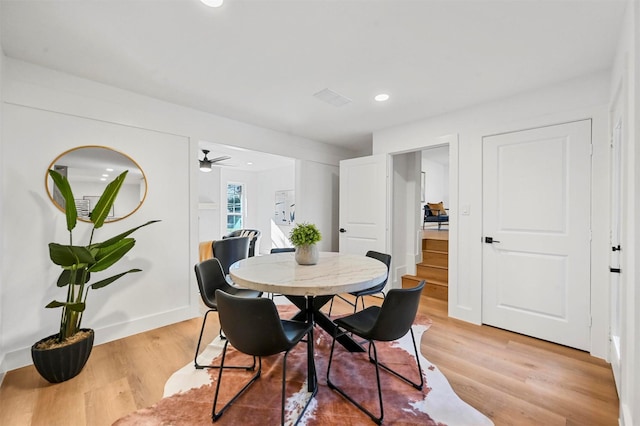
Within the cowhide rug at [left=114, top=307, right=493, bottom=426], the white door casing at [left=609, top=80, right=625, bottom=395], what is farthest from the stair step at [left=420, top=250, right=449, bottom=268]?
the cowhide rug at [left=114, top=307, right=493, bottom=426]

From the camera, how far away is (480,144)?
2.95 metres

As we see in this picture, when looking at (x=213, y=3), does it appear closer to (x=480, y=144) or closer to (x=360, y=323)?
(x=360, y=323)

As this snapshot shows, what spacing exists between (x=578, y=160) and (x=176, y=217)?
3.95m

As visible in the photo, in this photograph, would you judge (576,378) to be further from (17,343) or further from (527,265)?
(17,343)

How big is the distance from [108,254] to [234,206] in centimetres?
555

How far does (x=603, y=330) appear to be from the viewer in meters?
2.27

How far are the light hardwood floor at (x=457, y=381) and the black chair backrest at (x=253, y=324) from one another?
0.88m

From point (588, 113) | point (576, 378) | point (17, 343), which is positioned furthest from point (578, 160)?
point (17, 343)

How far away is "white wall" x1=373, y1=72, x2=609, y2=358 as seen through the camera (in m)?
2.30

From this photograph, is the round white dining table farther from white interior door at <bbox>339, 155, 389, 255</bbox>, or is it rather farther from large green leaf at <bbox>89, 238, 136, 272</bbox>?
white interior door at <bbox>339, 155, 389, 255</bbox>

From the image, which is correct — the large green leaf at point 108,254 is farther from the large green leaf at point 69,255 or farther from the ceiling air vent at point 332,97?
the ceiling air vent at point 332,97

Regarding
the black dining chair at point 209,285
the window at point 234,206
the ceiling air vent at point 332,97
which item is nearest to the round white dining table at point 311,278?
the black dining chair at point 209,285

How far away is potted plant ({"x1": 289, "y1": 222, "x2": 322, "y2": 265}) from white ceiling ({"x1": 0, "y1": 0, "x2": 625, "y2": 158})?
1.33 meters

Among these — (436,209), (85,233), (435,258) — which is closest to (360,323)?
(85,233)
